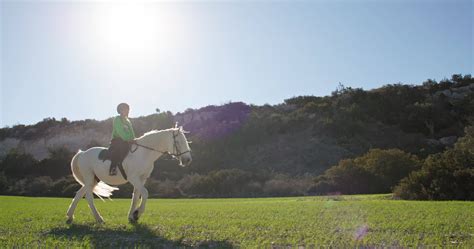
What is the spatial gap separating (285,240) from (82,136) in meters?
58.8

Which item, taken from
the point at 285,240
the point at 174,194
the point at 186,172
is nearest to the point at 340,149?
the point at 186,172

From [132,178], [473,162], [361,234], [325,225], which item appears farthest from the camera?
[473,162]

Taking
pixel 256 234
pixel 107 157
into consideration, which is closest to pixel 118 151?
pixel 107 157

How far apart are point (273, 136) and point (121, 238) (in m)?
46.9

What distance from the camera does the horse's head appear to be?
989cm

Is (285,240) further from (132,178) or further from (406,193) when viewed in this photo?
(406,193)

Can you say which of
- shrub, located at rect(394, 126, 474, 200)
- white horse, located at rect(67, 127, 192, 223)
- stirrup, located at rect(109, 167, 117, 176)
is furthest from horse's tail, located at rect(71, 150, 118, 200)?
shrub, located at rect(394, 126, 474, 200)

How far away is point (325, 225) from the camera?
8.83m

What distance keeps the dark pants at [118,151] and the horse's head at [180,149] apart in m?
1.19

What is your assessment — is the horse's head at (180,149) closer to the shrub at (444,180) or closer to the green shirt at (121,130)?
the green shirt at (121,130)

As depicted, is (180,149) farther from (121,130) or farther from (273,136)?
(273,136)

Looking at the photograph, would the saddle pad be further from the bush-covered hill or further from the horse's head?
the bush-covered hill

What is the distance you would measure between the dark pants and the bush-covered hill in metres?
23.6

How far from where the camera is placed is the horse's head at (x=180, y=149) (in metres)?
9.89
